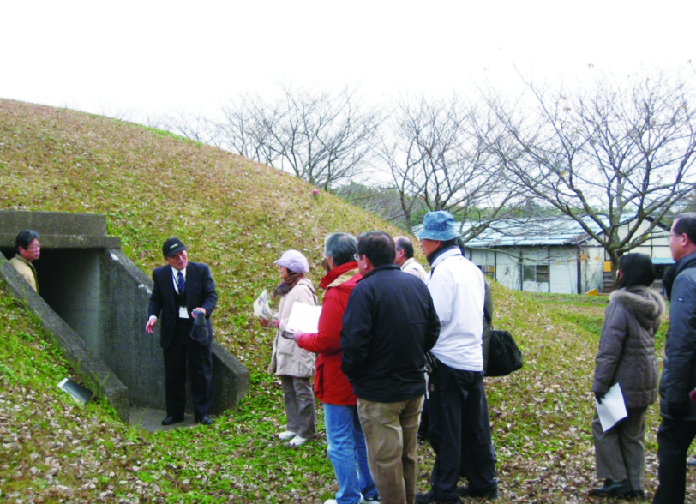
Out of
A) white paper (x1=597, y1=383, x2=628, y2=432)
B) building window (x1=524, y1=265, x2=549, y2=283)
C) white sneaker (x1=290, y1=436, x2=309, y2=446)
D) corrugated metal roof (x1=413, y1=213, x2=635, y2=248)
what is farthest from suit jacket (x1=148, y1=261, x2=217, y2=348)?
building window (x1=524, y1=265, x2=549, y2=283)

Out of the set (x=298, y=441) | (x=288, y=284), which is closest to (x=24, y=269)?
(x=288, y=284)

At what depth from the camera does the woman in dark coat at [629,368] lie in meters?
4.64

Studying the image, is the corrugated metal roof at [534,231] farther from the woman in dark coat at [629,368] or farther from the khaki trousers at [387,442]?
the khaki trousers at [387,442]

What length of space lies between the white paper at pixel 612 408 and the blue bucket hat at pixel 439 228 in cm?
175

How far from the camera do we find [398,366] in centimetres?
373

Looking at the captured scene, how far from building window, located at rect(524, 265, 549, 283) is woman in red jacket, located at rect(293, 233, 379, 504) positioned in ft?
100

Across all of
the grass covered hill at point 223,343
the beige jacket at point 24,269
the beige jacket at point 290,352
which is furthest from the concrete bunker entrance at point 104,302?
the beige jacket at point 290,352

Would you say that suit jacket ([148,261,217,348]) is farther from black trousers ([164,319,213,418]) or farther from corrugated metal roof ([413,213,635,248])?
corrugated metal roof ([413,213,635,248])

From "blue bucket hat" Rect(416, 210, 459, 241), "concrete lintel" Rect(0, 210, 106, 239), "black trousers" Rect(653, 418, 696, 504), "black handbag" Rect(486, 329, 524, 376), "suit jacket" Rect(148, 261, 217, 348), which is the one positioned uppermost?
"concrete lintel" Rect(0, 210, 106, 239)

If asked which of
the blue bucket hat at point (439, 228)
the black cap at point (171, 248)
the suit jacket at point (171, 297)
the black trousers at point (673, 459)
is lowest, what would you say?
the black trousers at point (673, 459)

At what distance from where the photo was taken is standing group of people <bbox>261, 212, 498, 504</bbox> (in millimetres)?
3729

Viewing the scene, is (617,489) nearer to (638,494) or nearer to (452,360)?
(638,494)

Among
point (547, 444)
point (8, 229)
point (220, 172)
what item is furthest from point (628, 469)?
point (220, 172)

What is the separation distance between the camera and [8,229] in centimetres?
729
